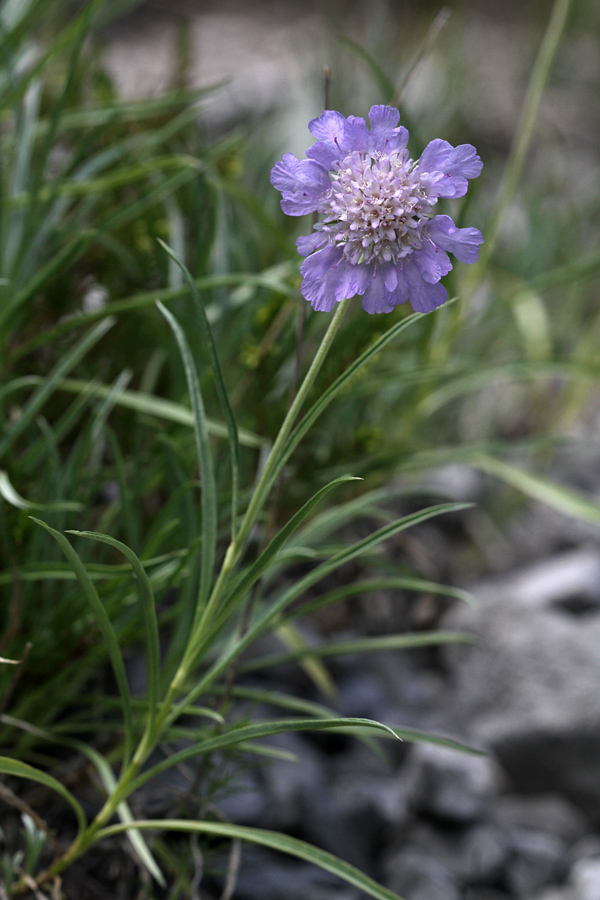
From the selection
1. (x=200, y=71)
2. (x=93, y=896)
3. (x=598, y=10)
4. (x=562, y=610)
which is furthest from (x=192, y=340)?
(x=598, y=10)

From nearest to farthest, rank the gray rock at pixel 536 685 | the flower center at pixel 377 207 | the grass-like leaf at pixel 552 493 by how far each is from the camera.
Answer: the flower center at pixel 377 207
the grass-like leaf at pixel 552 493
the gray rock at pixel 536 685

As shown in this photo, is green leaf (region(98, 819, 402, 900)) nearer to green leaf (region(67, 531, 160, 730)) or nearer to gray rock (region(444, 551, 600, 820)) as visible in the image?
green leaf (region(67, 531, 160, 730))

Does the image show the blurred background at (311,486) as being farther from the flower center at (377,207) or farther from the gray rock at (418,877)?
the flower center at (377,207)

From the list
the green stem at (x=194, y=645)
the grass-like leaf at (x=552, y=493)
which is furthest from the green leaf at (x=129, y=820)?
the grass-like leaf at (x=552, y=493)

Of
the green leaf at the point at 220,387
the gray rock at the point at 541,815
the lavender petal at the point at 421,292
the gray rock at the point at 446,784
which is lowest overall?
the gray rock at the point at 541,815

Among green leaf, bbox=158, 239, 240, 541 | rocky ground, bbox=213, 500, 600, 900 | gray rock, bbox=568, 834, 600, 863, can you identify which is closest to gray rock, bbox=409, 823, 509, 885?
rocky ground, bbox=213, 500, 600, 900

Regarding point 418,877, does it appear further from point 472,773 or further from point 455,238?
point 455,238

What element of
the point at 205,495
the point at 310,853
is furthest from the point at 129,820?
the point at 205,495
